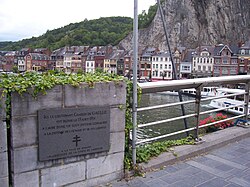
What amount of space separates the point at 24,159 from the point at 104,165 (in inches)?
36.9

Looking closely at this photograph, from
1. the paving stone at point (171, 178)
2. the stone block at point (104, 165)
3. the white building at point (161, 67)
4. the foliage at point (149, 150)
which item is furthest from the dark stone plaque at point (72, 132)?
the white building at point (161, 67)

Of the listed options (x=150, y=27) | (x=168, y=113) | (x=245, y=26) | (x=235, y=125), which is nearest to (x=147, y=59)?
(x=150, y=27)

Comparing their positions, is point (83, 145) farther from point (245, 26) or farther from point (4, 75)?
point (245, 26)

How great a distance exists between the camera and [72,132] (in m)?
2.91

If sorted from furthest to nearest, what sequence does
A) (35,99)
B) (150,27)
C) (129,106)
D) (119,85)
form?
(150,27) → (129,106) → (119,85) → (35,99)

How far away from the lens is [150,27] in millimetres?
88875

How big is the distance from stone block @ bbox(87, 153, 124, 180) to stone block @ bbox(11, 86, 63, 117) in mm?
817

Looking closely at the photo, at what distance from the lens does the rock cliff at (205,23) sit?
7350 cm

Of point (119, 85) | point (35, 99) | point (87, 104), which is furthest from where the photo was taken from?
point (119, 85)

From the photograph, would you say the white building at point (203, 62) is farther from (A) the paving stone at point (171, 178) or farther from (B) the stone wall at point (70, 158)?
(B) the stone wall at point (70, 158)

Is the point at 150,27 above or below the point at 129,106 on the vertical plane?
above

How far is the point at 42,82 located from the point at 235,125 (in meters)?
4.29

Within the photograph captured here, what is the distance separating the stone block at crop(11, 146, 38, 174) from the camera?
2602mm

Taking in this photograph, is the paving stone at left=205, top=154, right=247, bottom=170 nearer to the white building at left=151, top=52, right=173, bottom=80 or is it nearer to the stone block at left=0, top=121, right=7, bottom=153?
the stone block at left=0, top=121, right=7, bottom=153
